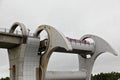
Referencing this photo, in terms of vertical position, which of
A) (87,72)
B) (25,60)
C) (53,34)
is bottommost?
(87,72)

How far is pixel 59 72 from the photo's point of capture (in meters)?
48.8

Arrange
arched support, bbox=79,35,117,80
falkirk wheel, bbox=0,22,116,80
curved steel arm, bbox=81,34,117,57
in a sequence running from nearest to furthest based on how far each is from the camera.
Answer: falkirk wheel, bbox=0,22,116,80 → curved steel arm, bbox=81,34,117,57 → arched support, bbox=79,35,117,80

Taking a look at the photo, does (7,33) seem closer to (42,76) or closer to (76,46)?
(42,76)

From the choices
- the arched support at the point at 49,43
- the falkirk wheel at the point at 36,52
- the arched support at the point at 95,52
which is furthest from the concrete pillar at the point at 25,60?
the arched support at the point at 95,52

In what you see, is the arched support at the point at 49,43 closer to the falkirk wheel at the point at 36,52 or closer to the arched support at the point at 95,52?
the falkirk wheel at the point at 36,52

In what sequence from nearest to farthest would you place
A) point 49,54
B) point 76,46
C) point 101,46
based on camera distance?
point 49,54 < point 76,46 < point 101,46

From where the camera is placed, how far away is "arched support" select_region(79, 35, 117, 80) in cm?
5306

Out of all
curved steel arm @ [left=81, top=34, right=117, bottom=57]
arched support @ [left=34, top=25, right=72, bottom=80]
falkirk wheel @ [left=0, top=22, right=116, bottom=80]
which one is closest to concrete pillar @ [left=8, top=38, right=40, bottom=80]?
falkirk wheel @ [left=0, top=22, right=116, bottom=80]

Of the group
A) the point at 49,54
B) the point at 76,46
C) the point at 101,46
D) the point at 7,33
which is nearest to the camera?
the point at 7,33

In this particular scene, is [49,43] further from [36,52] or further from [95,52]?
[95,52]

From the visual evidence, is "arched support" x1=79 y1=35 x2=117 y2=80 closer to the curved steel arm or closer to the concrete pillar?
the curved steel arm

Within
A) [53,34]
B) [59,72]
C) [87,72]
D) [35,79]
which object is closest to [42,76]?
[35,79]

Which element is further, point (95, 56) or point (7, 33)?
point (95, 56)

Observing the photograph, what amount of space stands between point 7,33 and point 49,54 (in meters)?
8.09
